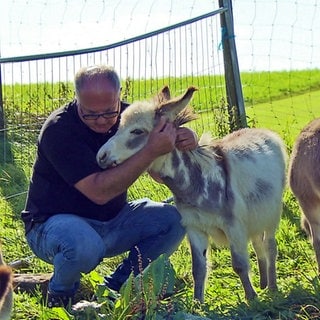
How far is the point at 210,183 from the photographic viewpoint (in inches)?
247

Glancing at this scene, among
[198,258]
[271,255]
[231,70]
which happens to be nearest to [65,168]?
[198,258]

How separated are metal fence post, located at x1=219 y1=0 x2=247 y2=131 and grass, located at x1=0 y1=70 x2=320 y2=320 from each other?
0.43 ft

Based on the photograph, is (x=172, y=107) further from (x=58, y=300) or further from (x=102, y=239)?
(x=58, y=300)

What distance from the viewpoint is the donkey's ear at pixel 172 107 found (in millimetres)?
5883

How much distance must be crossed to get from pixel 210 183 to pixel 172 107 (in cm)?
67

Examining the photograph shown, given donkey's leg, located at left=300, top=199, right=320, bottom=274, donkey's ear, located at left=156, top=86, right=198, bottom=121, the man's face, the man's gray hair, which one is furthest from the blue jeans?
donkey's leg, located at left=300, top=199, right=320, bottom=274

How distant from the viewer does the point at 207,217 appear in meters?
6.23

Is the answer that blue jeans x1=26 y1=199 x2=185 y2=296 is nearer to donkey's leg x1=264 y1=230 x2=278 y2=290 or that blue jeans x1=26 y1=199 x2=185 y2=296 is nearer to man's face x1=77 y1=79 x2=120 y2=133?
man's face x1=77 y1=79 x2=120 y2=133

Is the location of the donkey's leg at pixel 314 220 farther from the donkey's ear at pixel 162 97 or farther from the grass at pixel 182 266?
the donkey's ear at pixel 162 97

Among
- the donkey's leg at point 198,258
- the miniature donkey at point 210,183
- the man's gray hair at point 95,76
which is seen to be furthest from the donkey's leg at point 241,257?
the man's gray hair at point 95,76

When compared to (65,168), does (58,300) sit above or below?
below

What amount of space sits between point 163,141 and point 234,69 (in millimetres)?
4926

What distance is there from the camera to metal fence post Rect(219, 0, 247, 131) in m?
10.4

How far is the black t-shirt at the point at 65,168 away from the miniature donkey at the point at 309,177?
4.91 ft
